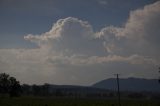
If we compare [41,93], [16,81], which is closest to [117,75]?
[16,81]

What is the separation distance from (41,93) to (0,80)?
5548 centimetres

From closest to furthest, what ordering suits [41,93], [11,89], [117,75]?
[117,75] < [11,89] < [41,93]

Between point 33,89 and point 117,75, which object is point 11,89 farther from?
point 117,75

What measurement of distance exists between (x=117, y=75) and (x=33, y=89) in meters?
127

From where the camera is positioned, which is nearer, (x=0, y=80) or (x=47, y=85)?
(x=0, y=80)

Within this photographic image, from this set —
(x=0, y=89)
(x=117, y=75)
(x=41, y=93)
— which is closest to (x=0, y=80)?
(x=0, y=89)

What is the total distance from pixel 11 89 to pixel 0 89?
254 inches

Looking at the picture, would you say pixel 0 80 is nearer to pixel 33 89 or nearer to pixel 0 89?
pixel 0 89

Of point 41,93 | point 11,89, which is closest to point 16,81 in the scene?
point 11,89

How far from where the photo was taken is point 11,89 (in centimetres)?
12962

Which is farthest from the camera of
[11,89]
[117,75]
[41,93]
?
[41,93]

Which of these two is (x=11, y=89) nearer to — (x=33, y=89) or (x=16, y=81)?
(x=16, y=81)

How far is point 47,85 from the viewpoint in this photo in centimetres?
18912

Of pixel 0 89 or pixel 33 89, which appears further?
pixel 33 89
